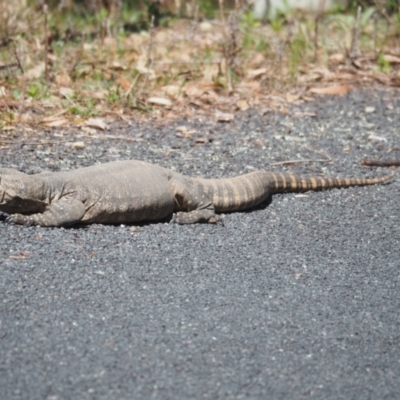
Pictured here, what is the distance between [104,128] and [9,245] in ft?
9.79

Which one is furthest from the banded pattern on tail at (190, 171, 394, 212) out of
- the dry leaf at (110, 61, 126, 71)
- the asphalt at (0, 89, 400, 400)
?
the dry leaf at (110, 61, 126, 71)

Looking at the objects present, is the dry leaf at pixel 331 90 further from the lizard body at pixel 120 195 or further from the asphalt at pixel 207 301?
the lizard body at pixel 120 195

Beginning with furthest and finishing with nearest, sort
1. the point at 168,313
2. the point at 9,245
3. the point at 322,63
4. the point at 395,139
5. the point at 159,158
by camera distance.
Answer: the point at 322,63
the point at 395,139
the point at 159,158
the point at 9,245
the point at 168,313

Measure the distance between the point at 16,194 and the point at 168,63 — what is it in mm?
4841

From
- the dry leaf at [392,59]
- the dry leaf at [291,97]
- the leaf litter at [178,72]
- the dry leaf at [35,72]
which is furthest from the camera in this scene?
the dry leaf at [392,59]

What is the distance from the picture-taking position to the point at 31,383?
384 cm

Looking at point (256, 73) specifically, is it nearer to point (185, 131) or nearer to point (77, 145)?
point (185, 131)

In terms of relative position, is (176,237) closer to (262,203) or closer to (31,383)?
(262,203)

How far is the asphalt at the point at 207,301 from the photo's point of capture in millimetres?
3988

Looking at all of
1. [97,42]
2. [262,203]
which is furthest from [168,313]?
[97,42]

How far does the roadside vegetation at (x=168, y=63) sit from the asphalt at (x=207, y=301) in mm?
1371

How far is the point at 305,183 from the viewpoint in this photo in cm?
720

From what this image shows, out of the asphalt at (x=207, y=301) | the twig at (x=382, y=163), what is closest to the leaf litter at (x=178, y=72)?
the asphalt at (x=207, y=301)

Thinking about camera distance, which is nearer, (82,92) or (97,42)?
(82,92)
